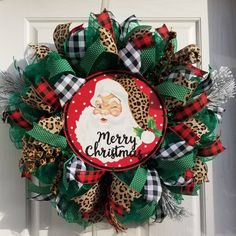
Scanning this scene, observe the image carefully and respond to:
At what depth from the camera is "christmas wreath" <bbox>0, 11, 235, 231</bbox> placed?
98 centimetres

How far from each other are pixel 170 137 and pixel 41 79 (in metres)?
0.33

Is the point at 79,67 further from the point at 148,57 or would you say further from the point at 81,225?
the point at 81,225

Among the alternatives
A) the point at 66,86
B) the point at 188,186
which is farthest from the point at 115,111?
the point at 188,186

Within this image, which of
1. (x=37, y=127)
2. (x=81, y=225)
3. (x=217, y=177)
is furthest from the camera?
(x=217, y=177)

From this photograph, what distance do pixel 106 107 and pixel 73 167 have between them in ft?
0.55

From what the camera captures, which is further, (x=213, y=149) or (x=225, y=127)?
(x=225, y=127)

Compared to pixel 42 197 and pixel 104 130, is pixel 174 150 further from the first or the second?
pixel 42 197

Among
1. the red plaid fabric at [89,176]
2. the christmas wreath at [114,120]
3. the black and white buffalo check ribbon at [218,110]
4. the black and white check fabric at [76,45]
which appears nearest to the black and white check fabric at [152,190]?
the christmas wreath at [114,120]

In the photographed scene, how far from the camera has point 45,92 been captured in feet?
3.19

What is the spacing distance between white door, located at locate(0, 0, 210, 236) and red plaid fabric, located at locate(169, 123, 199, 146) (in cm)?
24

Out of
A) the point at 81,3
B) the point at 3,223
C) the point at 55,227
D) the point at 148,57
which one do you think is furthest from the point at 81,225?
the point at 81,3

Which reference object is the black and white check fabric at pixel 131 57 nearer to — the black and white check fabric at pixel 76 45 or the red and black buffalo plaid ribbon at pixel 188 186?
the black and white check fabric at pixel 76 45

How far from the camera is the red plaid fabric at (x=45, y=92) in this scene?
38.2 inches

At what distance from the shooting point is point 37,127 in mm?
955
